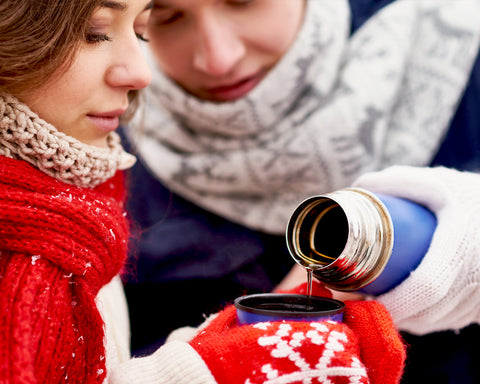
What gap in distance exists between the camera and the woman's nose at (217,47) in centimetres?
92

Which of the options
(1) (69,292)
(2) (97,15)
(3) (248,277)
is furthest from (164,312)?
(2) (97,15)

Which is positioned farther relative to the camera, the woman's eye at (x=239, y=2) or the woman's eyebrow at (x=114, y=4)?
the woman's eye at (x=239, y=2)

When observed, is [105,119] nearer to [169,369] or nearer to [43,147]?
[43,147]

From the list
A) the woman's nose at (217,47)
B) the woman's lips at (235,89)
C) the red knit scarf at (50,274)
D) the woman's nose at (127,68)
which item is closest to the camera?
the red knit scarf at (50,274)

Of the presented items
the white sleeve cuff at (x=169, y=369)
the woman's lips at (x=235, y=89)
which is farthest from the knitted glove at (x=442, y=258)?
the woman's lips at (x=235, y=89)

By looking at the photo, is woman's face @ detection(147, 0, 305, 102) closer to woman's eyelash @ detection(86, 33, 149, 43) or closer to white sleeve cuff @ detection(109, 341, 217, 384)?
woman's eyelash @ detection(86, 33, 149, 43)

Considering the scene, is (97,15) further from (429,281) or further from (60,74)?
(429,281)

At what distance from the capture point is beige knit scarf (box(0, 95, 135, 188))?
0.55 metres

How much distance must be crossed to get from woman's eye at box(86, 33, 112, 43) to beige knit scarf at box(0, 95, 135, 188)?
0.10 meters

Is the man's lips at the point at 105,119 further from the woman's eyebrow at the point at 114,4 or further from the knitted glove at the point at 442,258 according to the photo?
the knitted glove at the point at 442,258

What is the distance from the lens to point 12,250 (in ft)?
1.76

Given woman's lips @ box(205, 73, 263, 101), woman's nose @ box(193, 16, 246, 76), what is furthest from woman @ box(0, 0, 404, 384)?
woman's lips @ box(205, 73, 263, 101)

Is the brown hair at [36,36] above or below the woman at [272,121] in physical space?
above

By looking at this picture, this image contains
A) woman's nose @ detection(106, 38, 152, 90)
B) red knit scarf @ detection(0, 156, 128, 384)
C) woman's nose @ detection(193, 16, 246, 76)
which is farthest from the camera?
woman's nose @ detection(193, 16, 246, 76)
